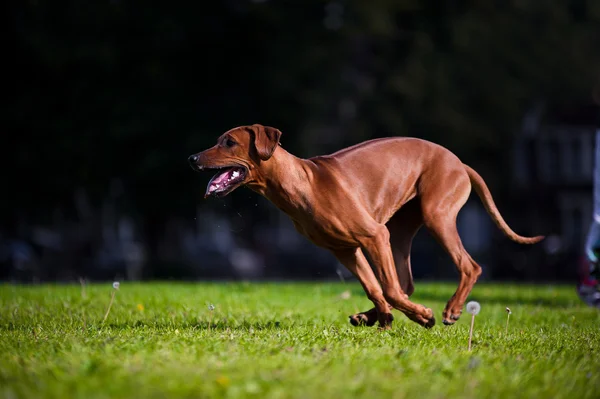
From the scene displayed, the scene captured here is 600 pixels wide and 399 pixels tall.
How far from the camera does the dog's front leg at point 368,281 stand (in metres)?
7.73

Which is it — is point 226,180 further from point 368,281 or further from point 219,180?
point 368,281

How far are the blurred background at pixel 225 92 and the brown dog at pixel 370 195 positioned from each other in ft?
49.1

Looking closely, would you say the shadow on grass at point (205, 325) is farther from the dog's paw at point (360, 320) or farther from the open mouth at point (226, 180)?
the open mouth at point (226, 180)

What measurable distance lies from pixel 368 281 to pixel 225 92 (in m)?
17.4

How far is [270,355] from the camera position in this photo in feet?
19.0

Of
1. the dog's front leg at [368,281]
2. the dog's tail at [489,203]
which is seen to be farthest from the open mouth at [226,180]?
the dog's tail at [489,203]

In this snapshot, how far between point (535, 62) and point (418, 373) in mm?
23886

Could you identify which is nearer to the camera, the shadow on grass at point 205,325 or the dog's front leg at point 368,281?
the shadow on grass at point 205,325

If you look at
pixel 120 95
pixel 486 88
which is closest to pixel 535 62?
pixel 486 88

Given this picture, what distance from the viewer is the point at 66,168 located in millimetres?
22328

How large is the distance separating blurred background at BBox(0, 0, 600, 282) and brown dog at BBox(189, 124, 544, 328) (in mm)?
14964

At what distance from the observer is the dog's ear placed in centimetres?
723

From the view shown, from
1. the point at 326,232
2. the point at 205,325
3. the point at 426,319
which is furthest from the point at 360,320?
the point at 205,325

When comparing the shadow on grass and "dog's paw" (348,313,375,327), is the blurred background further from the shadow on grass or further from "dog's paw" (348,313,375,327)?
"dog's paw" (348,313,375,327)
